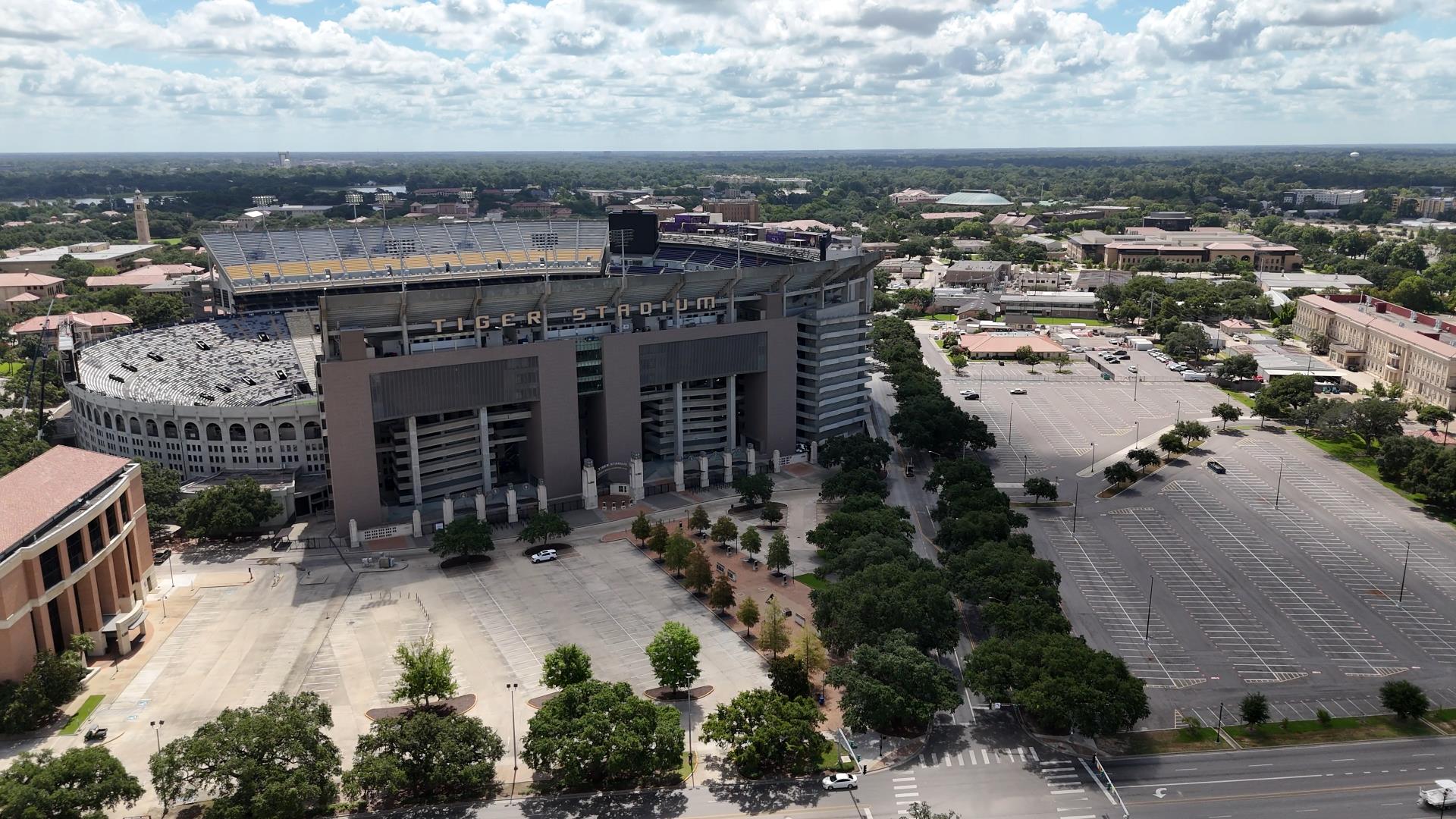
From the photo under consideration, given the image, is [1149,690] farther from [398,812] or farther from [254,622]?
[254,622]

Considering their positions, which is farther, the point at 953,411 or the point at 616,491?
the point at 953,411

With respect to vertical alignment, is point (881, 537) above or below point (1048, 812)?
above

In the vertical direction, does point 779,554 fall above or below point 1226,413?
below

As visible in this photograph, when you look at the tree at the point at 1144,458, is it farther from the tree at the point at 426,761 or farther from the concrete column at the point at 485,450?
the tree at the point at 426,761

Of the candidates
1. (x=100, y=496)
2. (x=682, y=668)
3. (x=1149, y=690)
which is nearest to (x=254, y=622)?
(x=100, y=496)

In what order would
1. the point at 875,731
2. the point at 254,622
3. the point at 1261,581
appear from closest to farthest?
1. the point at 875,731
2. the point at 254,622
3. the point at 1261,581

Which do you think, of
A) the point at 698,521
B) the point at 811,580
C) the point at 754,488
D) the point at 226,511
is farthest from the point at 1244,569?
the point at 226,511

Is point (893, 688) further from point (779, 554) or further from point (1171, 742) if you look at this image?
point (779, 554)
